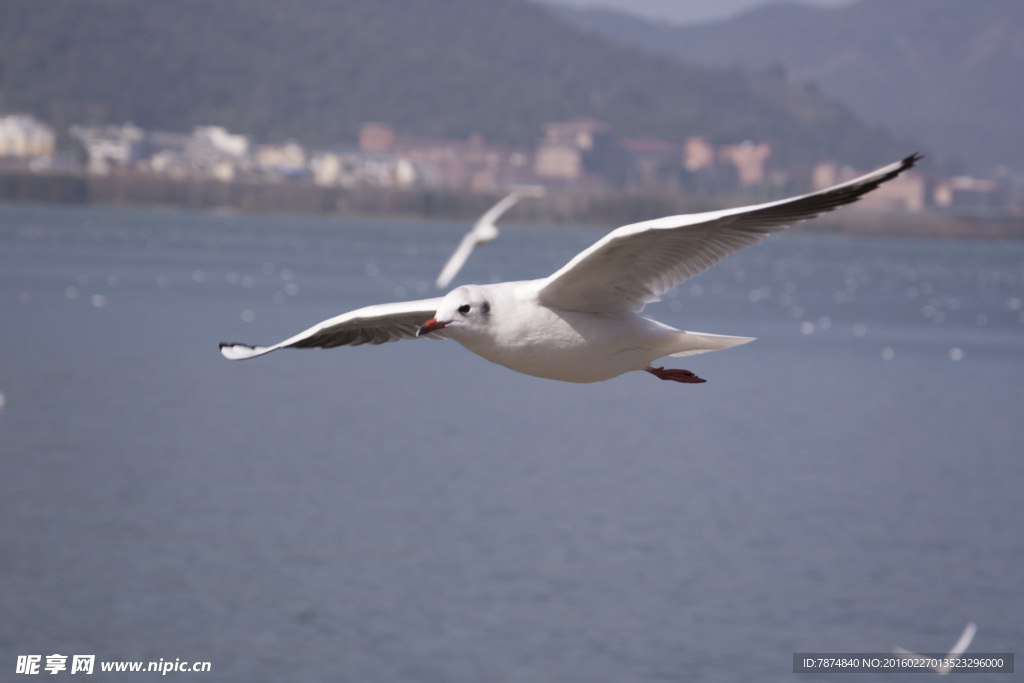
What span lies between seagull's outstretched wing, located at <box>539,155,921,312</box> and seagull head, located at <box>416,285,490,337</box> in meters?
0.40

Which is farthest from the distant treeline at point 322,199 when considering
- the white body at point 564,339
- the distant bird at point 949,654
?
the white body at point 564,339

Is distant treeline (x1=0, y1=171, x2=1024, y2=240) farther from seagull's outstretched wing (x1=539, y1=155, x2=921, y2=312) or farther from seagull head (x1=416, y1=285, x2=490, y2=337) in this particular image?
seagull head (x1=416, y1=285, x2=490, y2=337)

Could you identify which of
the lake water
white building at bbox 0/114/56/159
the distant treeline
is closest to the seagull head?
the lake water

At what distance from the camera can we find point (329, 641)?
20.6 meters

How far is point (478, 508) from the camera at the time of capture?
89.8 ft

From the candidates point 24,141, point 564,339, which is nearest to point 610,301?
point 564,339

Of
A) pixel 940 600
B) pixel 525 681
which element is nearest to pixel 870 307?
pixel 940 600

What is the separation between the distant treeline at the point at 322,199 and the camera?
487 feet

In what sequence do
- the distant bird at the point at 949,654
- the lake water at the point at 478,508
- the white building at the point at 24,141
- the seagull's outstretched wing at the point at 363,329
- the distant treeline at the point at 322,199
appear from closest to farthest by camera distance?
the seagull's outstretched wing at the point at 363,329
the distant bird at the point at 949,654
the lake water at the point at 478,508
the distant treeline at the point at 322,199
the white building at the point at 24,141

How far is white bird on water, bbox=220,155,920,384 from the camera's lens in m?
6.65

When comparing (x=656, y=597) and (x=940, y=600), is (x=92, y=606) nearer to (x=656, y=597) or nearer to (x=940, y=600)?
(x=656, y=597)

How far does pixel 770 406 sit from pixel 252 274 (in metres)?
44.6

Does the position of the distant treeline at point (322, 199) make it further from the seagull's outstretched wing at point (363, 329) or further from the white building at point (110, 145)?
the seagull's outstretched wing at point (363, 329)

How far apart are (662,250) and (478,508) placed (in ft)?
67.7
